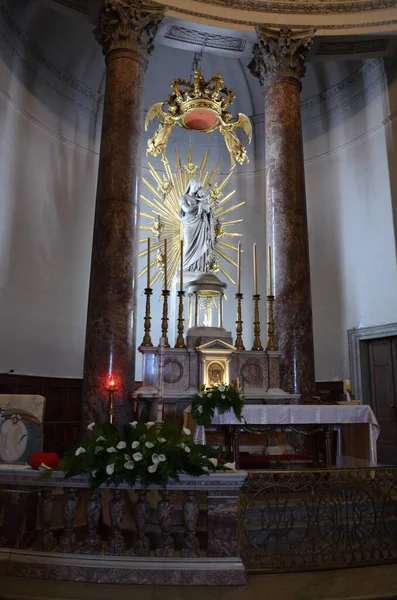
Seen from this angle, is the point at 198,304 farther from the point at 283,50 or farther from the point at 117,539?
the point at 117,539

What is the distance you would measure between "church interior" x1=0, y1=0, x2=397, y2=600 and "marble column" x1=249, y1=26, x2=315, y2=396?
0.04m

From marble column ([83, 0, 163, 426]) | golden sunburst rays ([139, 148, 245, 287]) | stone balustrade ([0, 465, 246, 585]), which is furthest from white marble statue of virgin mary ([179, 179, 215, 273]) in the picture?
stone balustrade ([0, 465, 246, 585])

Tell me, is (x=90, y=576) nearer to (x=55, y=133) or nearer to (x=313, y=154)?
(x=55, y=133)

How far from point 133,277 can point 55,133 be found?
16.6 ft

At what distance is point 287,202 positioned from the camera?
8.99 meters

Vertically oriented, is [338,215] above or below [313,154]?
below

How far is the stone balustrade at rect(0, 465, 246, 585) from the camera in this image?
3764mm

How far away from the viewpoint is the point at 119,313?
24.8 feet

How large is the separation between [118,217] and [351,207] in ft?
19.4

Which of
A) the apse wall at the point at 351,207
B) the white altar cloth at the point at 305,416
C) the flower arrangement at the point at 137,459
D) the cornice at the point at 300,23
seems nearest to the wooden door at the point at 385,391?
the apse wall at the point at 351,207

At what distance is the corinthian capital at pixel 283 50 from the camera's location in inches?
378

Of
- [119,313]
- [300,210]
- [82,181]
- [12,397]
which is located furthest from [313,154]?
[12,397]

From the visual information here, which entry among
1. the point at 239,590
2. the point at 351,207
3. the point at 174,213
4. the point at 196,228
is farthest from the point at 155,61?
the point at 239,590

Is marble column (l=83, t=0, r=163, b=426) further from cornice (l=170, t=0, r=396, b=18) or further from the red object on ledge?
the red object on ledge
